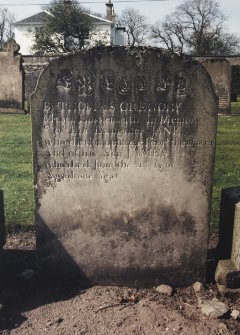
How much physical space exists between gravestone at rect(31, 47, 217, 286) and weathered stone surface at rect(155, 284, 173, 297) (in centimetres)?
8

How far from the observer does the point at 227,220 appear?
4070 millimetres

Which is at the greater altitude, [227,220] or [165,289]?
[227,220]

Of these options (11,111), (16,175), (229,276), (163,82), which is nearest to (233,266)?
(229,276)

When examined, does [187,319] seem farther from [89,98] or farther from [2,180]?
[2,180]

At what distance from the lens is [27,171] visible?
745 centimetres

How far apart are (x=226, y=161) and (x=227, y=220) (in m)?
4.32

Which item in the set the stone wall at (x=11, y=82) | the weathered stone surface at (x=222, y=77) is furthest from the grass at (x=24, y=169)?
the stone wall at (x=11, y=82)

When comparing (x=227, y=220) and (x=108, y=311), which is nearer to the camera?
(x=108, y=311)

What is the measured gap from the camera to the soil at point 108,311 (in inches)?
128

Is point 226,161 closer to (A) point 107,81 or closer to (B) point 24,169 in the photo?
(B) point 24,169

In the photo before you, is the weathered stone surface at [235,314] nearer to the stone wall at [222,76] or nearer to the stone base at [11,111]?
the stone wall at [222,76]

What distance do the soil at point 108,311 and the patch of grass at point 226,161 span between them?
1.68m

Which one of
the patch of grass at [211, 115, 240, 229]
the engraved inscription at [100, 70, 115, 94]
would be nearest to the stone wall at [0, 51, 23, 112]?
the patch of grass at [211, 115, 240, 229]

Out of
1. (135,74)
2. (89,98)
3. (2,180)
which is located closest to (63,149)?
(89,98)
